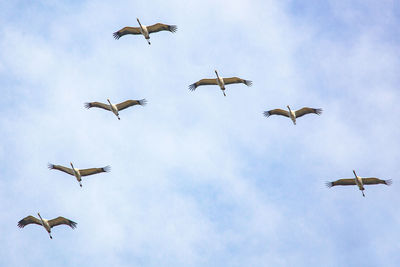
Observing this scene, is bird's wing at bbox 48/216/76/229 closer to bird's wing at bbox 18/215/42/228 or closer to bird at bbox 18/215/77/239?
bird at bbox 18/215/77/239

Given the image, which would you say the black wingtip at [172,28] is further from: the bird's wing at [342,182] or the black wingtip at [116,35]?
the bird's wing at [342,182]

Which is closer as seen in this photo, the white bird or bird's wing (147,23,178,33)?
the white bird

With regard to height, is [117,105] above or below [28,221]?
above

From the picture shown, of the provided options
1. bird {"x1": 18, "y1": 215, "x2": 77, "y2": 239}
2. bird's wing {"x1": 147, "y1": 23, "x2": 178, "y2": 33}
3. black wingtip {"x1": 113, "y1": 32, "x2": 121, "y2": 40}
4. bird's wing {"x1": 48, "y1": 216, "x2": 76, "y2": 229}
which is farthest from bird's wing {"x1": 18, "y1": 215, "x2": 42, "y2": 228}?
bird's wing {"x1": 147, "y1": 23, "x2": 178, "y2": 33}

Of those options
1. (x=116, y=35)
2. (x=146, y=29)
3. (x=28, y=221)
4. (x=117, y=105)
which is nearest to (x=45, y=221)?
(x=28, y=221)

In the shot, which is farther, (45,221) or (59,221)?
(59,221)

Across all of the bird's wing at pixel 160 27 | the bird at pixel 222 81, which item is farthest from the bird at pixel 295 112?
the bird's wing at pixel 160 27

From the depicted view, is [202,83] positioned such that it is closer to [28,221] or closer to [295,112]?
[295,112]

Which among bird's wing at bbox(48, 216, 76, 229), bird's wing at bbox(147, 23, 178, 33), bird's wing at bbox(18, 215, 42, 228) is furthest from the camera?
bird's wing at bbox(147, 23, 178, 33)

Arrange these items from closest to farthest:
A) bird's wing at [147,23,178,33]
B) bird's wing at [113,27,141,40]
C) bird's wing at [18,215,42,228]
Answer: bird's wing at [18,215,42,228], bird's wing at [147,23,178,33], bird's wing at [113,27,141,40]

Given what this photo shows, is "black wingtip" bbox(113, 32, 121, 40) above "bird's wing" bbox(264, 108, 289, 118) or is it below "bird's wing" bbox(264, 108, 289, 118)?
above

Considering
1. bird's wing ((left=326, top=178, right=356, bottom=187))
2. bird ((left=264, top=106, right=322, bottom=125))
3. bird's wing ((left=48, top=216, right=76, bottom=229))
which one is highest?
bird ((left=264, top=106, right=322, bottom=125))

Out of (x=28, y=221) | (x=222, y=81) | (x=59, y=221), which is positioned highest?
(x=222, y=81)

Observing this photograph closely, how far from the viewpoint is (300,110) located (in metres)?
68.0
